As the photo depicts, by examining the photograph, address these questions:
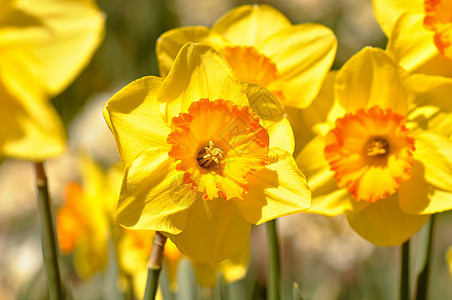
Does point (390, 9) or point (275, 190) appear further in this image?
point (390, 9)

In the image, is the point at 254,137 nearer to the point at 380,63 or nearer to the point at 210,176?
the point at 210,176

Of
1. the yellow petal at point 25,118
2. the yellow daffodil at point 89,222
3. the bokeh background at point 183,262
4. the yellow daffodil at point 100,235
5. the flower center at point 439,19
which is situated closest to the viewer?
the yellow petal at point 25,118

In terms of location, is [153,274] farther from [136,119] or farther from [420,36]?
[420,36]

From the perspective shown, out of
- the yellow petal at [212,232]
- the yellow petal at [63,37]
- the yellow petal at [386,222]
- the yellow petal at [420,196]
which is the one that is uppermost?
the yellow petal at [63,37]

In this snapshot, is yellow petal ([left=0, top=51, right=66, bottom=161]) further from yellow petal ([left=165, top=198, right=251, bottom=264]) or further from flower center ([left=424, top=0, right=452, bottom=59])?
flower center ([left=424, top=0, right=452, bottom=59])

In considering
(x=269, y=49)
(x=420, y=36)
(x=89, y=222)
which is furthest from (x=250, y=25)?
(x=89, y=222)

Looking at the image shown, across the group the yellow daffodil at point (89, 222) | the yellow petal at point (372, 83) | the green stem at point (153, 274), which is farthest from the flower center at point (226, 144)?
the yellow daffodil at point (89, 222)

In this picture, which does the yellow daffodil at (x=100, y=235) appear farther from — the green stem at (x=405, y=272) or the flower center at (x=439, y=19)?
the flower center at (x=439, y=19)

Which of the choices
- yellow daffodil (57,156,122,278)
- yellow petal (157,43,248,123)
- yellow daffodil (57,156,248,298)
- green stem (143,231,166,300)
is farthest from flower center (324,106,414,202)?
yellow daffodil (57,156,122,278)
